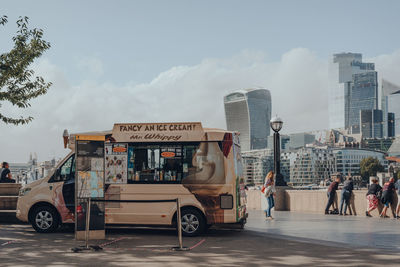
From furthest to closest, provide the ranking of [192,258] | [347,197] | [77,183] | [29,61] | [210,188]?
[347,197]
[29,61]
[210,188]
[77,183]
[192,258]

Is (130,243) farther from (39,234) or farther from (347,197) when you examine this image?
(347,197)

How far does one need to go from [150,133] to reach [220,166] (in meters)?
2.01

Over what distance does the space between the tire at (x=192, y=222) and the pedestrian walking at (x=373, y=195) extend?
9.62 m

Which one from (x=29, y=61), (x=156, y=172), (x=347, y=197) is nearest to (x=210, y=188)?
(x=156, y=172)

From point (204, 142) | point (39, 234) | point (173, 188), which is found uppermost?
point (204, 142)

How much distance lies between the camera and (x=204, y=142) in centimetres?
1385

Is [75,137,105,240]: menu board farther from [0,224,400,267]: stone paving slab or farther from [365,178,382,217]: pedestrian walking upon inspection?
[365,178,382,217]: pedestrian walking

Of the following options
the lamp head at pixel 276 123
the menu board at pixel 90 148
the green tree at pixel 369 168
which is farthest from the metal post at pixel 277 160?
the green tree at pixel 369 168

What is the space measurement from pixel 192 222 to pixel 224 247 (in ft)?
6.07

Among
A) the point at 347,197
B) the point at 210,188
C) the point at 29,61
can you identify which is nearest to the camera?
the point at 210,188

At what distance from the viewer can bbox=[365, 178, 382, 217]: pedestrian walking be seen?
20.9m

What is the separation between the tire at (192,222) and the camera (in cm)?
1380

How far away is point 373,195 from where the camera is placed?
21172mm

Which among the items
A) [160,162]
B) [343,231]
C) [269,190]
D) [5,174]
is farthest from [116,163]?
[5,174]
